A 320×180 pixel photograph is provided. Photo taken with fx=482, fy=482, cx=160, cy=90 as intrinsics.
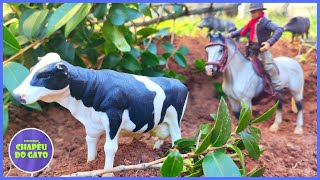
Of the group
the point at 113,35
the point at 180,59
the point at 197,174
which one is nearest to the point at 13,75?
the point at 113,35

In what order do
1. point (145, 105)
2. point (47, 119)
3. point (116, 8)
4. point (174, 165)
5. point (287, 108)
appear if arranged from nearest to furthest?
point (174, 165) < point (145, 105) < point (116, 8) < point (47, 119) < point (287, 108)

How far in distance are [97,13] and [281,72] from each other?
0.69m

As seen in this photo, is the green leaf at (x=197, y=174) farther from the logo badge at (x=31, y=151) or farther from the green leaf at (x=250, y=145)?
the logo badge at (x=31, y=151)

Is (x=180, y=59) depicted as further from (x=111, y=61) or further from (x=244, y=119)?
(x=244, y=119)

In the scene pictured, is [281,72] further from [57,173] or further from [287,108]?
[57,173]

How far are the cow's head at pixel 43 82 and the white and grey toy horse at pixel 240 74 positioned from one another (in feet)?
1.90

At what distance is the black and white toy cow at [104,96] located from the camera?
3.64 ft

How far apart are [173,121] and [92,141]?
0.72 feet

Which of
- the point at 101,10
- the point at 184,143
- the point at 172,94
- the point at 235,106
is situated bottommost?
the point at 235,106

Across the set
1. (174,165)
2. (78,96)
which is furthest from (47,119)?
(174,165)

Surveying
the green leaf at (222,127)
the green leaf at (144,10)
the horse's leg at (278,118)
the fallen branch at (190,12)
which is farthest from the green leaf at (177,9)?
the green leaf at (222,127)

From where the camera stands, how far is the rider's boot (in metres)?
1.68

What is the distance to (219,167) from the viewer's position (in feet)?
3.64

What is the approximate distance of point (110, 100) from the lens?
1.16 meters
